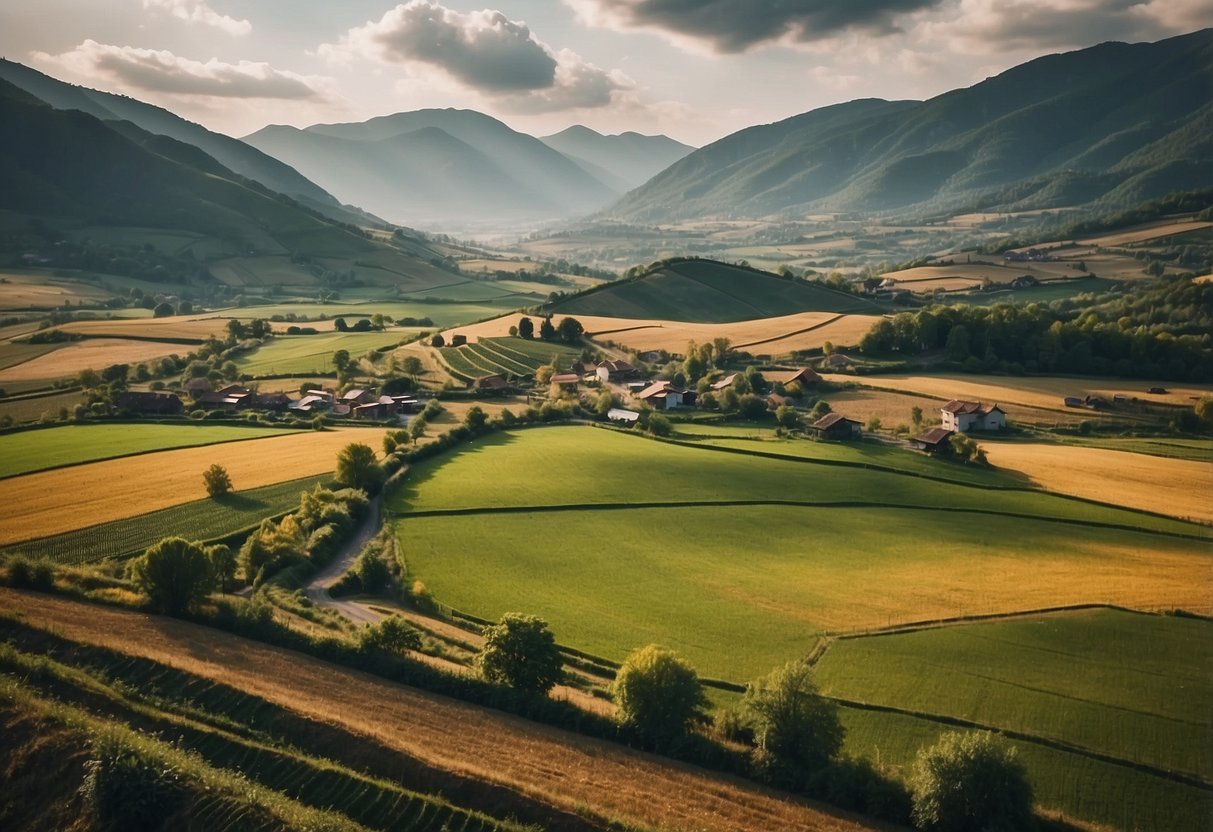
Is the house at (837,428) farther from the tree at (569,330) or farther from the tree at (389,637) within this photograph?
the tree at (569,330)

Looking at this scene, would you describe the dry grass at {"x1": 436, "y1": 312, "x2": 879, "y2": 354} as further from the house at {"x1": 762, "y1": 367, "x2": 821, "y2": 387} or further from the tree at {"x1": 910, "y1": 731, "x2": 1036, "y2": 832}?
the tree at {"x1": 910, "y1": 731, "x2": 1036, "y2": 832}

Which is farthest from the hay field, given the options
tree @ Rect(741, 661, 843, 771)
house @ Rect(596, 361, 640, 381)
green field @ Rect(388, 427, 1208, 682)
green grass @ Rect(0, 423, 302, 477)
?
tree @ Rect(741, 661, 843, 771)

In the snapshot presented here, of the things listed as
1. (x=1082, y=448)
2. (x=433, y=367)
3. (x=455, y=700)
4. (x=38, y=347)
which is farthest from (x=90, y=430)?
(x=1082, y=448)

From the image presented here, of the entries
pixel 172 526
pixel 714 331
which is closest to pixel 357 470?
pixel 172 526

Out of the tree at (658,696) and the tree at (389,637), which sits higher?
the tree at (658,696)

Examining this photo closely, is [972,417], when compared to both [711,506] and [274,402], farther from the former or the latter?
[274,402]

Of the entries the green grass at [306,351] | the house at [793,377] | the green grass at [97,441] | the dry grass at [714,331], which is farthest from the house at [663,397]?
the green grass at [306,351]
